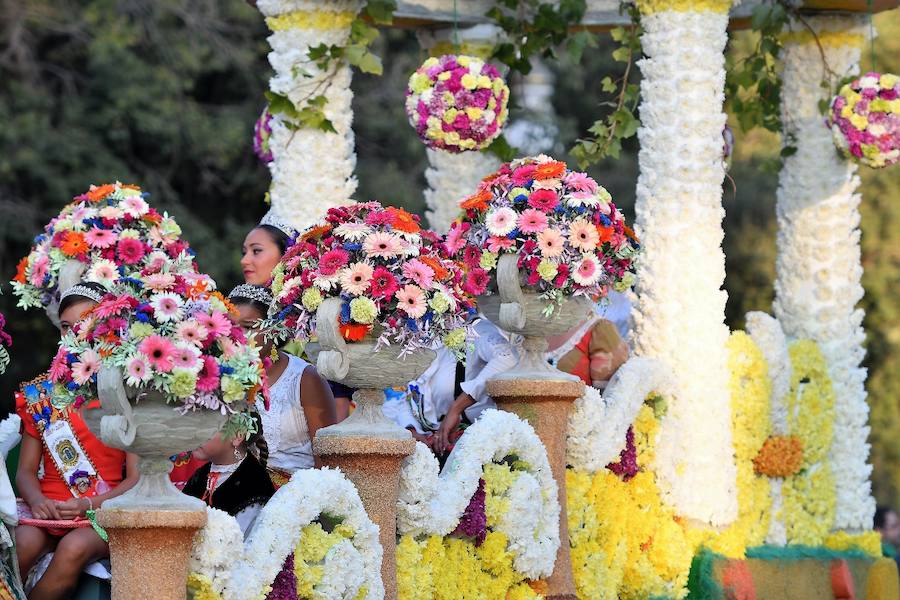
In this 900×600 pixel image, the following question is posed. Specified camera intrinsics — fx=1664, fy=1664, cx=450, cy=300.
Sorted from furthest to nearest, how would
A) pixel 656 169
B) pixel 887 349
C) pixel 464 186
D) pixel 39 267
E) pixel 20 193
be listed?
pixel 887 349, pixel 20 193, pixel 464 186, pixel 656 169, pixel 39 267

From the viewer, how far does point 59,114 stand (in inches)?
591

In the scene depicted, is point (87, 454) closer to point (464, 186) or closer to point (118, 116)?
point (464, 186)

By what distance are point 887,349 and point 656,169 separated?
12.3 m

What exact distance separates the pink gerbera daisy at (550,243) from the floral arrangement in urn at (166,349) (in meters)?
2.01

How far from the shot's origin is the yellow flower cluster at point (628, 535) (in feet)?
23.0

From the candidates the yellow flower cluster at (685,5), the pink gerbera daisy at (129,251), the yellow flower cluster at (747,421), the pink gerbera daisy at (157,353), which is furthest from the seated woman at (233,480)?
the yellow flower cluster at (685,5)

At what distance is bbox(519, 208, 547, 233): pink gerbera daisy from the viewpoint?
645 cm

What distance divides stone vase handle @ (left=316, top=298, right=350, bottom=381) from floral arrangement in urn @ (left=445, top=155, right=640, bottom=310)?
1127 mm

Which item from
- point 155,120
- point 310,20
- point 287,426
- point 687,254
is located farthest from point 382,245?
point 155,120

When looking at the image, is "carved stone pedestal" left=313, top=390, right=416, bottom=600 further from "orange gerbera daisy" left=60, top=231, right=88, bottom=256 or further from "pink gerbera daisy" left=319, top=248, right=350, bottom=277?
"orange gerbera daisy" left=60, top=231, right=88, bottom=256

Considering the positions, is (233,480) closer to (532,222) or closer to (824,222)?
(532,222)

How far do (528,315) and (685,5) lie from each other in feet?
7.28

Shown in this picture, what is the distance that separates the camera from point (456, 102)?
7828 millimetres

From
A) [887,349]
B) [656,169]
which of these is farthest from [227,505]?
[887,349]
